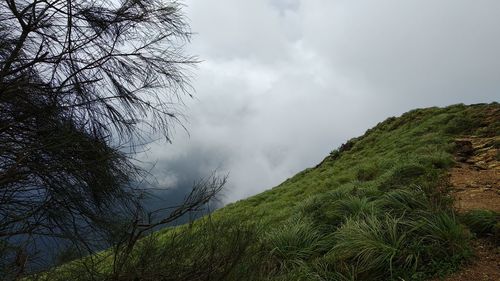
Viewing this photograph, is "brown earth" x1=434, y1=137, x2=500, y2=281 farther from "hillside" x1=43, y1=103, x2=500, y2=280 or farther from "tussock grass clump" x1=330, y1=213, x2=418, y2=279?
"tussock grass clump" x1=330, y1=213, x2=418, y2=279

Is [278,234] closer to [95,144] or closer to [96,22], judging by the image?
[95,144]

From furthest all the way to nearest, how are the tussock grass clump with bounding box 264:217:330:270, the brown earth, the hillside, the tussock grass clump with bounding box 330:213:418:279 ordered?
the tussock grass clump with bounding box 264:217:330:270
the tussock grass clump with bounding box 330:213:418:279
the brown earth
the hillside

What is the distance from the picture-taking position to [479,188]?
7.19 meters

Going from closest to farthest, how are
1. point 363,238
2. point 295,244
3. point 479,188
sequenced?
point 363,238, point 295,244, point 479,188

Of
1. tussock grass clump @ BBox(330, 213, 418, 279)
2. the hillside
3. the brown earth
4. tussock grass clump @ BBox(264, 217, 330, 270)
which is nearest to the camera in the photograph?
the hillside

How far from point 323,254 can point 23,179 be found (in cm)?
429

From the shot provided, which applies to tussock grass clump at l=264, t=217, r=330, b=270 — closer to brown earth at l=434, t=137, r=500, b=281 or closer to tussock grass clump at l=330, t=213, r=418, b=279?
tussock grass clump at l=330, t=213, r=418, b=279

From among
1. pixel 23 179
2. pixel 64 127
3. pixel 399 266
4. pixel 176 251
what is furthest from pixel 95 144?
pixel 399 266

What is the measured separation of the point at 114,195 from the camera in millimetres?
Answer: 3752

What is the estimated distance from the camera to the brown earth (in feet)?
15.1

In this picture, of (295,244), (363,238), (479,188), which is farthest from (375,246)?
(479,188)

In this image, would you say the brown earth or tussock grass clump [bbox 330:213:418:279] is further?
tussock grass clump [bbox 330:213:418:279]

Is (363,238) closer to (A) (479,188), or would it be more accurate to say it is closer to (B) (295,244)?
(B) (295,244)

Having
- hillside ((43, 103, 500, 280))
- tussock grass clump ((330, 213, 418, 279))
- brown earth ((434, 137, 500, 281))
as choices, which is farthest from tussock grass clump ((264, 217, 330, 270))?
brown earth ((434, 137, 500, 281))
